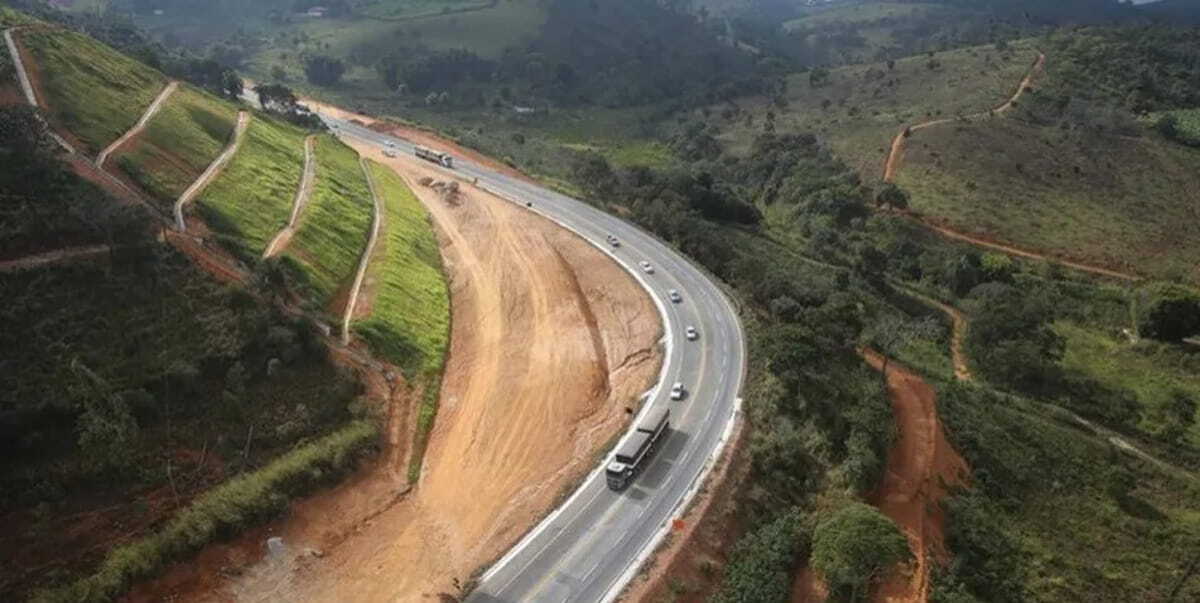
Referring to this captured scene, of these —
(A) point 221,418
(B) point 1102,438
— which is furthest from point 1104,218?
(A) point 221,418

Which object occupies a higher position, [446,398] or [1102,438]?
[446,398]

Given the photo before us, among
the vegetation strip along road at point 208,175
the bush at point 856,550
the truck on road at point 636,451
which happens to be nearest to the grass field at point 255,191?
the vegetation strip along road at point 208,175

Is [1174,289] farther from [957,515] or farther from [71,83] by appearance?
[71,83]

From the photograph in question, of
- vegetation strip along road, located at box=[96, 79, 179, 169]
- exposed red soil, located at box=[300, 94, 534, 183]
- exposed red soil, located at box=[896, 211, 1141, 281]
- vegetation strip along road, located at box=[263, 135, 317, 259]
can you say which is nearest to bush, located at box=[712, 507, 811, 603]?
vegetation strip along road, located at box=[263, 135, 317, 259]

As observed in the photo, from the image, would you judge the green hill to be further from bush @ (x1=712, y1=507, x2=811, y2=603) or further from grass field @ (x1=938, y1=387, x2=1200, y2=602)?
bush @ (x1=712, y1=507, x2=811, y2=603)

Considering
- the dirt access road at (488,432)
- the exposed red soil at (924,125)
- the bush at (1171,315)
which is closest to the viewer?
the dirt access road at (488,432)

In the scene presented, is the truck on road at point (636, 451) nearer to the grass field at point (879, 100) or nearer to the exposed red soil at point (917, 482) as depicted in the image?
the exposed red soil at point (917, 482)
